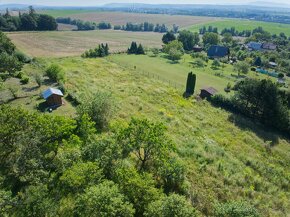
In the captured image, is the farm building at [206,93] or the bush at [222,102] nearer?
the bush at [222,102]

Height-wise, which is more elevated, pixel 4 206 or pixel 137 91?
pixel 4 206

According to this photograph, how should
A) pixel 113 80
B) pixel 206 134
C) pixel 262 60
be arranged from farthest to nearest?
pixel 262 60
pixel 113 80
pixel 206 134

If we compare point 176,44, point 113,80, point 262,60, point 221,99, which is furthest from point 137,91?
point 262,60

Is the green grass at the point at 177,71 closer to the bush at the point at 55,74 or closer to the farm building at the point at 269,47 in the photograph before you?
the bush at the point at 55,74

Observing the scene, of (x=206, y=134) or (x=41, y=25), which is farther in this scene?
(x=41, y=25)

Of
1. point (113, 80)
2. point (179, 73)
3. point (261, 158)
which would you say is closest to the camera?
point (261, 158)

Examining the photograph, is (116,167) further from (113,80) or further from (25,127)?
(113,80)

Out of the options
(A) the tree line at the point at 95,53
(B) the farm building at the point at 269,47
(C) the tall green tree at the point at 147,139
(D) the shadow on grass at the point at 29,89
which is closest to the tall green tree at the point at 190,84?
(D) the shadow on grass at the point at 29,89
